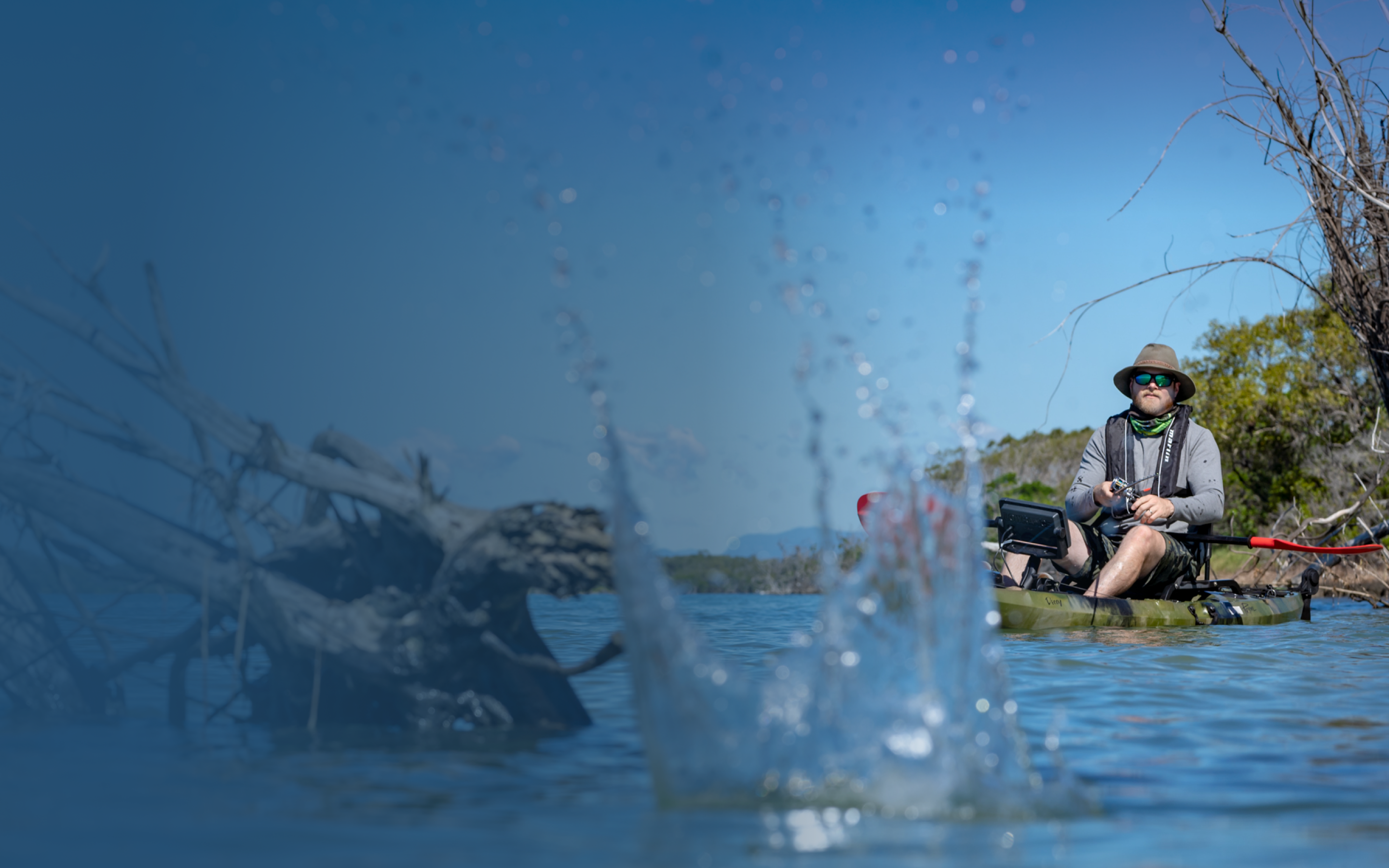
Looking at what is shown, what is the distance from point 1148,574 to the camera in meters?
9.03

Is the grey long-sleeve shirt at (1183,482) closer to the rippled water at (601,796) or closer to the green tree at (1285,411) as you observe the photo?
the rippled water at (601,796)

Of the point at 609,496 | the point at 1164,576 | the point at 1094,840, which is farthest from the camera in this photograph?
the point at 1164,576

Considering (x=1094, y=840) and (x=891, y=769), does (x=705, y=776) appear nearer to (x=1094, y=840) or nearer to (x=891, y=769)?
(x=891, y=769)

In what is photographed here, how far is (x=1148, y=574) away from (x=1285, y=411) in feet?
51.9

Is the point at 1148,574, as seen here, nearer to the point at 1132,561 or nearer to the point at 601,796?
the point at 1132,561

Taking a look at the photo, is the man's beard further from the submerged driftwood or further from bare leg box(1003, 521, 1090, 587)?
the submerged driftwood

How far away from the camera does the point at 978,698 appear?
3271 mm

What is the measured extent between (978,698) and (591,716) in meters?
2.02

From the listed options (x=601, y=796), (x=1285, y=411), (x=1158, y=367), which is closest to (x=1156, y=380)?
(x=1158, y=367)

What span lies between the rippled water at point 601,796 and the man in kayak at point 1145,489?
131 inches

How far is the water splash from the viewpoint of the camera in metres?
3.11

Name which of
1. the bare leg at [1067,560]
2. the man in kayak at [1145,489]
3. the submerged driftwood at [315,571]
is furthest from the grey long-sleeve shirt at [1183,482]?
the submerged driftwood at [315,571]

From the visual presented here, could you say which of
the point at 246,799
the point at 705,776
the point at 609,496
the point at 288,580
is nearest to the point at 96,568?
the point at 288,580

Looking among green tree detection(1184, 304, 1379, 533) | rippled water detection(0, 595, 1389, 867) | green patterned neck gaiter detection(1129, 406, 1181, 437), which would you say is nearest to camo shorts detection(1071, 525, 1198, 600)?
green patterned neck gaiter detection(1129, 406, 1181, 437)
